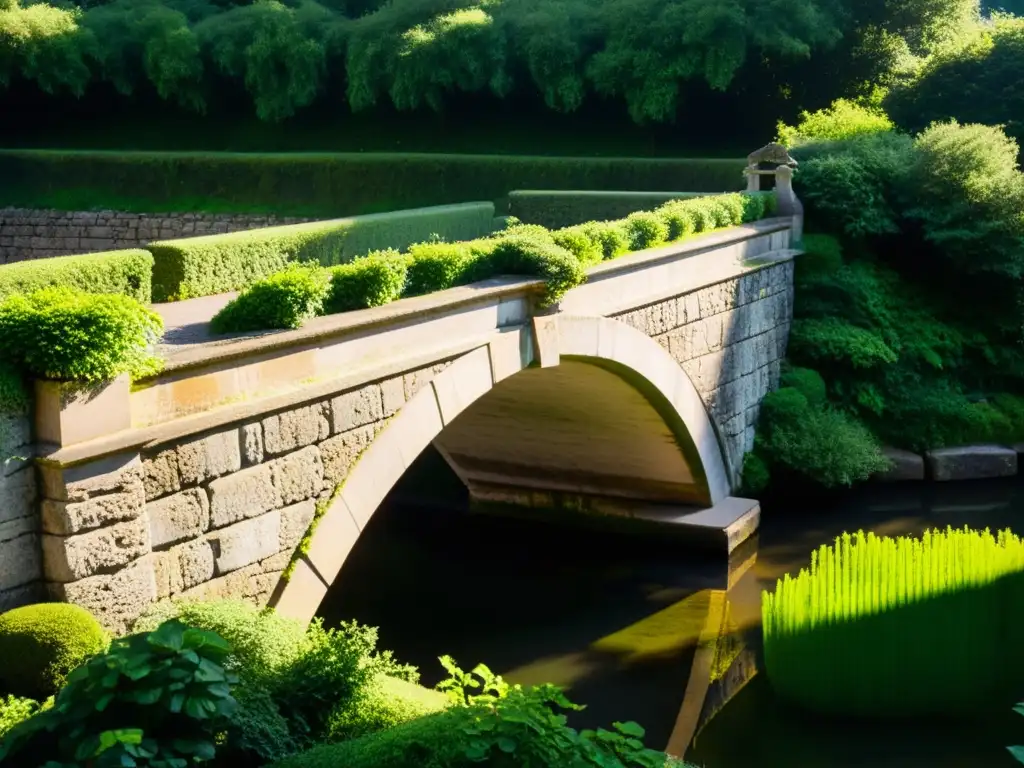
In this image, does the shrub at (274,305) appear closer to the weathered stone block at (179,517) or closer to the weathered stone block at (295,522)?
the weathered stone block at (295,522)

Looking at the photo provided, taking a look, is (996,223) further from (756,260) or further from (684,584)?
(684,584)

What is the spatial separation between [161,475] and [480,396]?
4508 mm

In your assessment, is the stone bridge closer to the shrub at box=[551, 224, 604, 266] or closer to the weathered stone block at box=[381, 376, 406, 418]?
the weathered stone block at box=[381, 376, 406, 418]

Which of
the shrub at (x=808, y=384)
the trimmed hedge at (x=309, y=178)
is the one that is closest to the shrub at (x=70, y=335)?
the shrub at (x=808, y=384)

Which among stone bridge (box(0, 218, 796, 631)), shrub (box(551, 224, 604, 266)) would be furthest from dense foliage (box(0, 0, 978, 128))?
shrub (box(551, 224, 604, 266))

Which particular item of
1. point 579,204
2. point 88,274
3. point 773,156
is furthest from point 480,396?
point 579,204

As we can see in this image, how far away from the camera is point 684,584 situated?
13969 millimetres

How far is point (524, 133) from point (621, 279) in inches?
572

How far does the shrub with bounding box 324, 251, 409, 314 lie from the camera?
8875 millimetres

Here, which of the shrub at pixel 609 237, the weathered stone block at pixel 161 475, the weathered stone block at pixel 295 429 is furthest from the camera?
the shrub at pixel 609 237

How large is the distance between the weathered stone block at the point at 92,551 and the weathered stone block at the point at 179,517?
0.17 metres

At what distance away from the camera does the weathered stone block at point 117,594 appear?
653cm

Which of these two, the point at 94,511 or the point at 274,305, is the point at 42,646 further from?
the point at 274,305

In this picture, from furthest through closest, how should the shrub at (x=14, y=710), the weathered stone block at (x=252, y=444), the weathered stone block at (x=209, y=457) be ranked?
1. the weathered stone block at (x=252, y=444)
2. the weathered stone block at (x=209, y=457)
3. the shrub at (x=14, y=710)
